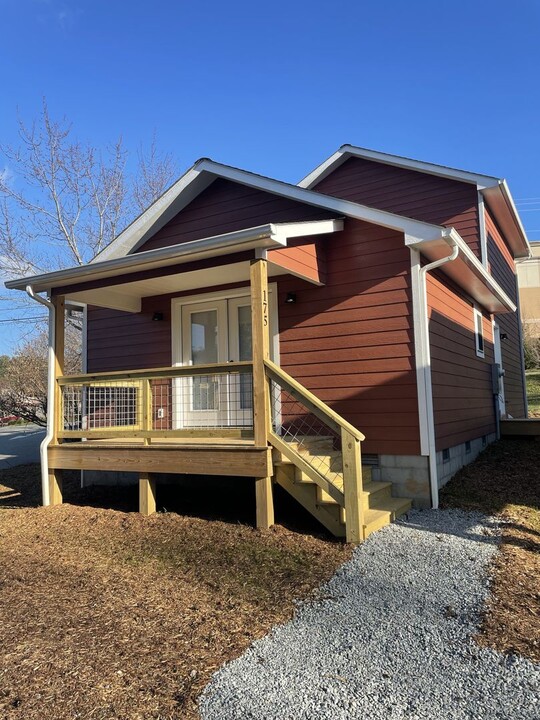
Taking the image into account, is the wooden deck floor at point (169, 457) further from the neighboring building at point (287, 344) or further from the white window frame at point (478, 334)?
the white window frame at point (478, 334)

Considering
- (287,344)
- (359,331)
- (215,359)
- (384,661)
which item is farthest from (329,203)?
(384,661)

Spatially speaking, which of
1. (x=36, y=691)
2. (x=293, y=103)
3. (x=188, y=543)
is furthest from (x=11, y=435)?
(x=36, y=691)

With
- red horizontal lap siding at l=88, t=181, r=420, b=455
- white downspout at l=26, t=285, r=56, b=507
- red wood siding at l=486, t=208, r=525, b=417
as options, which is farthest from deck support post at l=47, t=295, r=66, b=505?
red wood siding at l=486, t=208, r=525, b=417

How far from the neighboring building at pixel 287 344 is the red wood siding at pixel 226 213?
2 cm

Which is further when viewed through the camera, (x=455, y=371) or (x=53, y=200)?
(x=53, y=200)

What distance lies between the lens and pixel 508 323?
1276 cm

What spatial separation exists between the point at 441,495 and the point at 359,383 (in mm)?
1670

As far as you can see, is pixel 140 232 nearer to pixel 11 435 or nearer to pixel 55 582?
pixel 55 582

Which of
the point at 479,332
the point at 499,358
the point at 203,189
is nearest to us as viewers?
the point at 203,189

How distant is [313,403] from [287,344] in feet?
6.92

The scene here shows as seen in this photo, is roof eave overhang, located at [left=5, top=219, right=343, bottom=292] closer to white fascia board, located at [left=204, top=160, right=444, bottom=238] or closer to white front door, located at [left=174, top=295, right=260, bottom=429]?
white fascia board, located at [left=204, top=160, right=444, bottom=238]

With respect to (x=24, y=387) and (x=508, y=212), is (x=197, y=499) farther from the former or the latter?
(x=508, y=212)

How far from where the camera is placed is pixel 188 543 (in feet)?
15.9

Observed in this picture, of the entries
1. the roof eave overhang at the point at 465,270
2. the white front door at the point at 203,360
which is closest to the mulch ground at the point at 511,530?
the roof eave overhang at the point at 465,270
